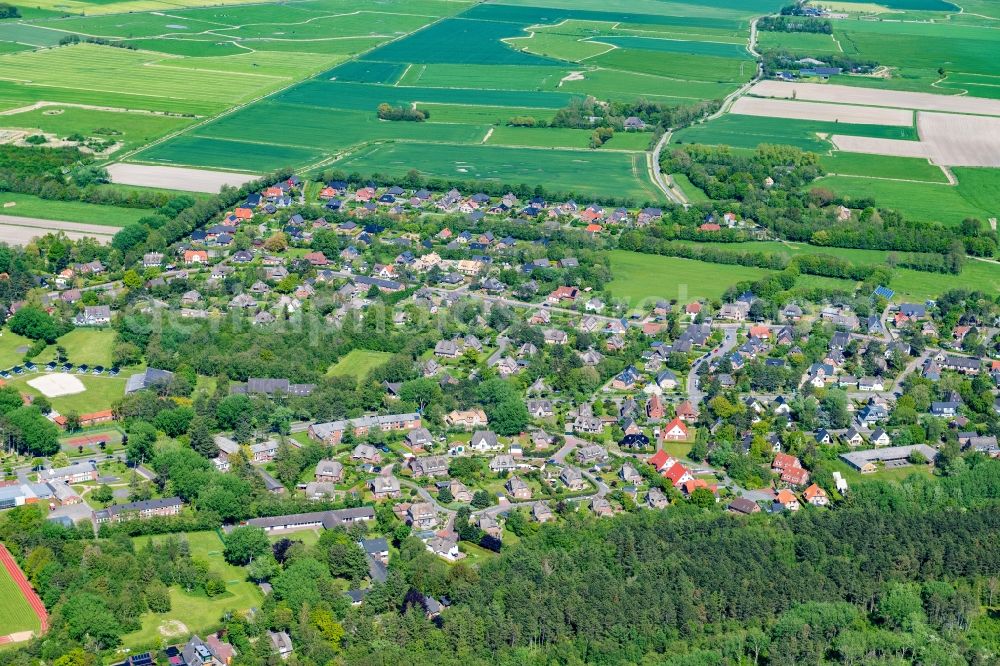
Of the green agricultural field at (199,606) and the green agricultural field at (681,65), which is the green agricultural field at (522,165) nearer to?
the green agricultural field at (681,65)

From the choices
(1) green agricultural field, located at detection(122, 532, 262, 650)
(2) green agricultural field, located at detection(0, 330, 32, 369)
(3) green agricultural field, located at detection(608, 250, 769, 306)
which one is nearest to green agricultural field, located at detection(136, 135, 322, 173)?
(3) green agricultural field, located at detection(608, 250, 769, 306)

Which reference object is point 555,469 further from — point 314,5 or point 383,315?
point 314,5

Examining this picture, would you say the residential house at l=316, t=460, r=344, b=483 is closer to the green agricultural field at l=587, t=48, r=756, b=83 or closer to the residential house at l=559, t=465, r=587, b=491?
the residential house at l=559, t=465, r=587, b=491

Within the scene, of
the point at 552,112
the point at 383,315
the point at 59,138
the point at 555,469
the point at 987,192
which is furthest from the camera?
the point at 552,112

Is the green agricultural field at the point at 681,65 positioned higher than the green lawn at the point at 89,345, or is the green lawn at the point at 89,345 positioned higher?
the green agricultural field at the point at 681,65

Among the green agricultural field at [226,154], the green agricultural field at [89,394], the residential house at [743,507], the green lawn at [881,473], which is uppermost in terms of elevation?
the green agricultural field at [226,154]

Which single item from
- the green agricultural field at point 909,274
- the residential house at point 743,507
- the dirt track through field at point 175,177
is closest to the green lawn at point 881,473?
the residential house at point 743,507

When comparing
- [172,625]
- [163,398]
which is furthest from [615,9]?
[172,625]
